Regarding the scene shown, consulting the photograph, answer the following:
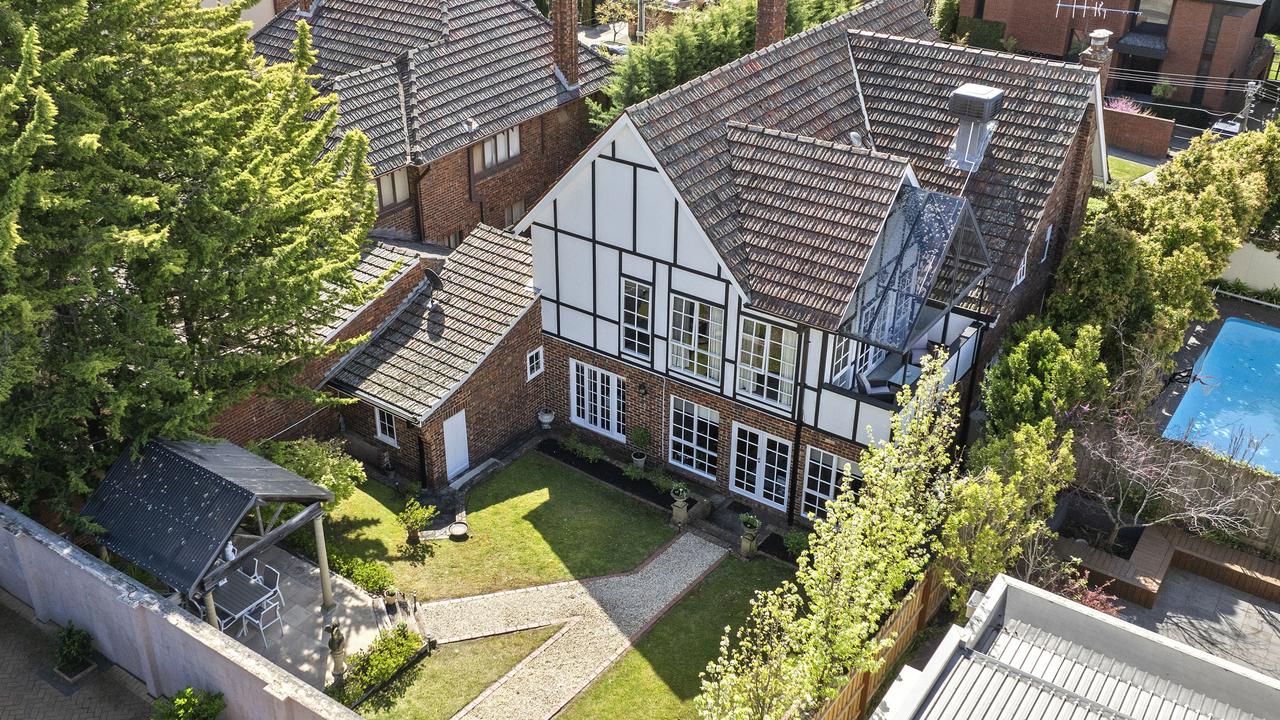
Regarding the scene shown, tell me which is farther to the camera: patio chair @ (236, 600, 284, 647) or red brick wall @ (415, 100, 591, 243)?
red brick wall @ (415, 100, 591, 243)

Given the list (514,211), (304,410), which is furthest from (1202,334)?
(304,410)

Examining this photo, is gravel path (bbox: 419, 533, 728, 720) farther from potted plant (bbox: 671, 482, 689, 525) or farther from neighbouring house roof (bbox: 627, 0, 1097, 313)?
neighbouring house roof (bbox: 627, 0, 1097, 313)

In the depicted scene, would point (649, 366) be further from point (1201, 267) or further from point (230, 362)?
point (1201, 267)

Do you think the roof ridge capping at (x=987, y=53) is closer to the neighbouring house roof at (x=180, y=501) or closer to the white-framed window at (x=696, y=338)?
the white-framed window at (x=696, y=338)

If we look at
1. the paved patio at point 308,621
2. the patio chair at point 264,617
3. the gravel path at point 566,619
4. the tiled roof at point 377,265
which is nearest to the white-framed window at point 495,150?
the tiled roof at point 377,265

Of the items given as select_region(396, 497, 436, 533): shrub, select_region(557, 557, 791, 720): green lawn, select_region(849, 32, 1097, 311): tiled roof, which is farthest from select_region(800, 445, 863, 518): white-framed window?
select_region(396, 497, 436, 533): shrub

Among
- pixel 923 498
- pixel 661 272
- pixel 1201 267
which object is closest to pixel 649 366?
pixel 661 272
